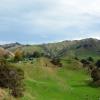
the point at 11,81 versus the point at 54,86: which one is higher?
the point at 11,81

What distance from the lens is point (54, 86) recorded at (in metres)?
68.2

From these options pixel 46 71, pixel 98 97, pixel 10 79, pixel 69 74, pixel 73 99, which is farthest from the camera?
pixel 69 74

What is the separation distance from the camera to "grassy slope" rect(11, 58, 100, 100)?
2279 inches

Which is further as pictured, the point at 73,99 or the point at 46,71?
the point at 46,71

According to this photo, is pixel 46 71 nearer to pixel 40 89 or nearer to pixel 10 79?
pixel 40 89

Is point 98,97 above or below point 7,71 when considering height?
below

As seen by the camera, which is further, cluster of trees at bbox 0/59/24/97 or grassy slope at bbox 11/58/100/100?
grassy slope at bbox 11/58/100/100

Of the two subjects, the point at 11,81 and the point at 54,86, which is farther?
the point at 54,86

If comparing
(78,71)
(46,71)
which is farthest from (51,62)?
(46,71)

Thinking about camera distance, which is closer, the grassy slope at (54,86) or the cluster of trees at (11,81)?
the cluster of trees at (11,81)

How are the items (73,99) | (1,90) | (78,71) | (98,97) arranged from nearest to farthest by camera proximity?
(1,90) < (73,99) < (98,97) < (78,71)

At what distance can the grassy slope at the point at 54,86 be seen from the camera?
57.9m

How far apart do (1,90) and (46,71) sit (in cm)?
4331

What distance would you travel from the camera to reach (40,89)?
2436 inches
